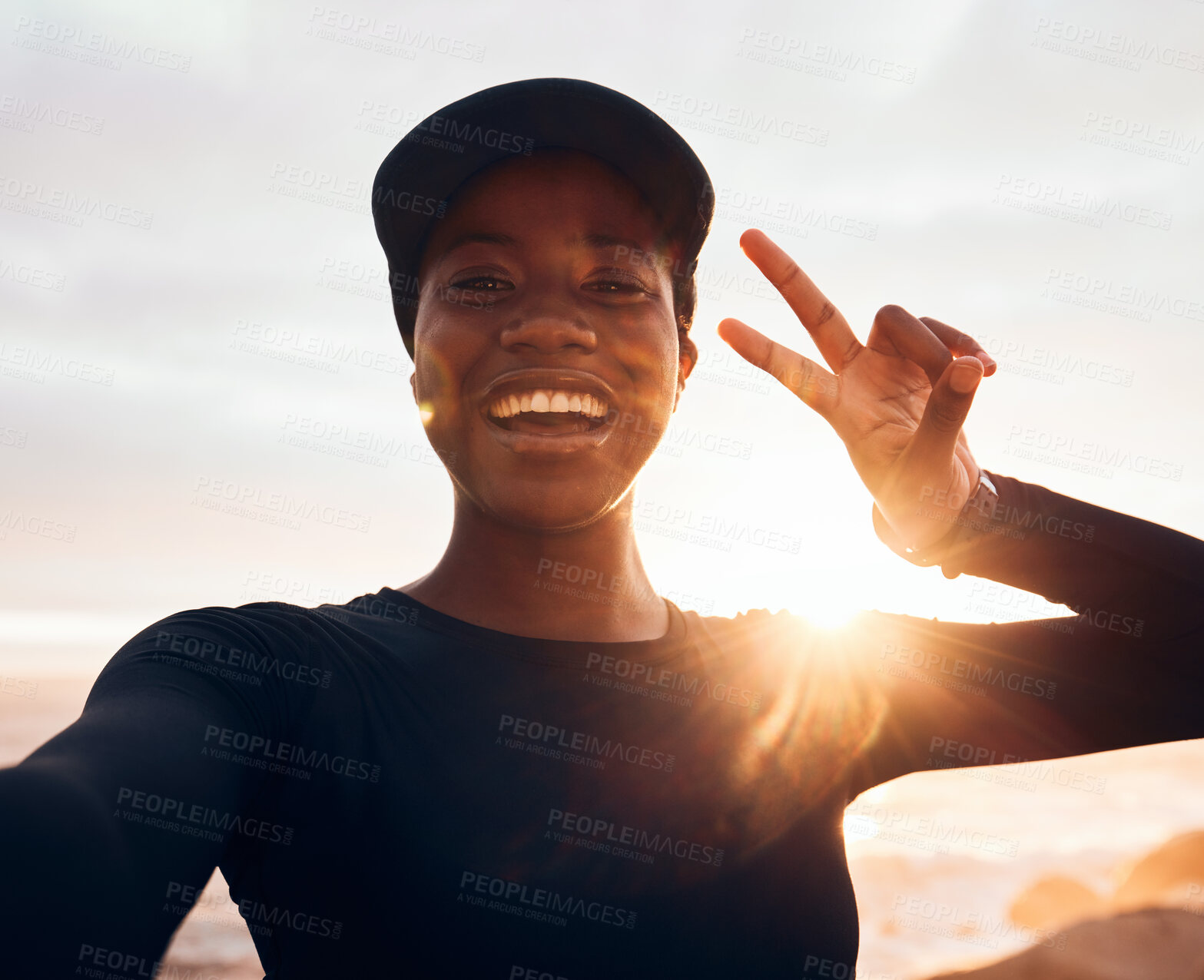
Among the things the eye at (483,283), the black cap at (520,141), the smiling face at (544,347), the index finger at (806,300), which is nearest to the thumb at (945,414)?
the index finger at (806,300)

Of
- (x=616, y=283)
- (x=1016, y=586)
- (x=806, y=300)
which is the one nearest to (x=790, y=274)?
(x=806, y=300)

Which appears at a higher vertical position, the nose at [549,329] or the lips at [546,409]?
the nose at [549,329]

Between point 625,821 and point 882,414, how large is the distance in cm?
158

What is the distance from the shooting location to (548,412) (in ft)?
7.91

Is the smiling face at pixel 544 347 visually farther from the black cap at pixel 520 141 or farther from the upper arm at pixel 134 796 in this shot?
the upper arm at pixel 134 796

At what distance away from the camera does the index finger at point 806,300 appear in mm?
2672

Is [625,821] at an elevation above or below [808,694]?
below

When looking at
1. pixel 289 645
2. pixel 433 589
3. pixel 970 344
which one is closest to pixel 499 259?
pixel 433 589

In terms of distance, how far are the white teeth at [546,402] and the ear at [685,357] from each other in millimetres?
632

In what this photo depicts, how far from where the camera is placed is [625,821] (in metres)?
1.93

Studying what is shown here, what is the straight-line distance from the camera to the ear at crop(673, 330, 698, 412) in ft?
9.85

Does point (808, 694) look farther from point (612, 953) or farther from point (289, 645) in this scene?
point (289, 645)

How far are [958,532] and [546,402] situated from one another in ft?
4.80

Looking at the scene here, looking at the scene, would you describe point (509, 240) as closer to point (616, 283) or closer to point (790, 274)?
point (616, 283)
